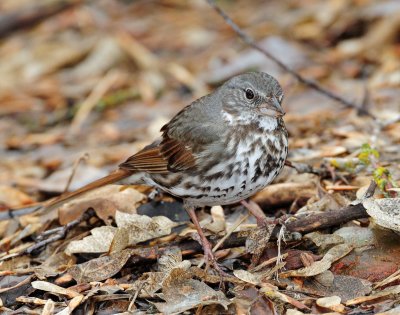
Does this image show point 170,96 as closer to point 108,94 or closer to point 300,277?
point 108,94

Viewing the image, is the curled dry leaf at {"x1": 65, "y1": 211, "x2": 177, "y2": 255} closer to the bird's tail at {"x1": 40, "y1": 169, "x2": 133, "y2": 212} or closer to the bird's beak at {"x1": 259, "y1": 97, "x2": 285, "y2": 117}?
the bird's tail at {"x1": 40, "y1": 169, "x2": 133, "y2": 212}

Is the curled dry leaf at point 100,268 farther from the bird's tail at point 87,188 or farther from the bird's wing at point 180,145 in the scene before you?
the bird's tail at point 87,188

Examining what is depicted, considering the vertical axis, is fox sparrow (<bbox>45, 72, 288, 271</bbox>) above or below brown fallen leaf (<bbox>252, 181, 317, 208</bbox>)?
above

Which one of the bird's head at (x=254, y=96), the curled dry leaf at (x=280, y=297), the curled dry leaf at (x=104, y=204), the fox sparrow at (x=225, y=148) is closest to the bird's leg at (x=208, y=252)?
the fox sparrow at (x=225, y=148)

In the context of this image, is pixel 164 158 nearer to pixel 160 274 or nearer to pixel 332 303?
pixel 160 274

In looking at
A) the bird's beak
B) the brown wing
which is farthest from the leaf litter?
the bird's beak

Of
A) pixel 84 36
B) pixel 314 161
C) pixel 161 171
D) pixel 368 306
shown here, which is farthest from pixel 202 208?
pixel 84 36

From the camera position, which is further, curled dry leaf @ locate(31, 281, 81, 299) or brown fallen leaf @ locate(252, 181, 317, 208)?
brown fallen leaf @ locate(252, 181, 317, 208)
